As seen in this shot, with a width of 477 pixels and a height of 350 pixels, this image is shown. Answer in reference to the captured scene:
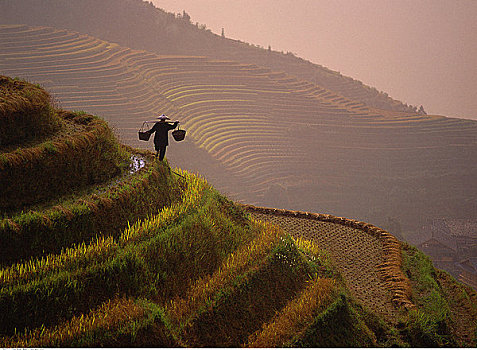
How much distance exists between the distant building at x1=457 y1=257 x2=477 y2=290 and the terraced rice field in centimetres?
492

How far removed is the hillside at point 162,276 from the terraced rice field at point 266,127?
10.0 meters

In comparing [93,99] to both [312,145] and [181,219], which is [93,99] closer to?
[312,145]

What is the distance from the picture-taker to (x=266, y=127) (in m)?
18.9

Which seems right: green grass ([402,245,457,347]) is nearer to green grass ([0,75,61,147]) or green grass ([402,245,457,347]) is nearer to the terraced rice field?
green grass ([0,75,61,147])

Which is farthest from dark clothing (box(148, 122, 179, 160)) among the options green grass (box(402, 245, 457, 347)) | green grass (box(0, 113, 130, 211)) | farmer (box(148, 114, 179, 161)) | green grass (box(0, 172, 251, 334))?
green grass (box(402, 245, 457, 347))

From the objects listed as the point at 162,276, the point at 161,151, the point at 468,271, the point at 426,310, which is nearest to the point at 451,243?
the point at 468,271

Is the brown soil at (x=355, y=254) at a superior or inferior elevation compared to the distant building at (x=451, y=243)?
superior

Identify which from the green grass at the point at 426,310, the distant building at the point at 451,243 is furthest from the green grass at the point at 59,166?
the distant building at the point at 451,243

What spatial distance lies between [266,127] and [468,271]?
32.4 feet

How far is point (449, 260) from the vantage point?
13.7 m

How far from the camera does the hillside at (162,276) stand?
4121 mm

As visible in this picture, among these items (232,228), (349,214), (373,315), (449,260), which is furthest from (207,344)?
(349,214)

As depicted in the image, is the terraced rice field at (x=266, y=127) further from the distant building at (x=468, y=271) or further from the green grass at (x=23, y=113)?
the green grass at (x=23, y=113)

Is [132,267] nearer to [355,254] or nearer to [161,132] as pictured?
[161,132]
